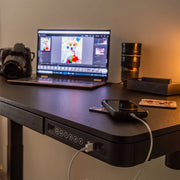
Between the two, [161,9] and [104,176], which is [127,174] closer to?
[104,176]

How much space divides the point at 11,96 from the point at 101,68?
0.52 m

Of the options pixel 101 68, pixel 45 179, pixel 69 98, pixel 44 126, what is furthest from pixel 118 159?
pixel 45 179

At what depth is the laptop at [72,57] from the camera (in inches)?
51.2

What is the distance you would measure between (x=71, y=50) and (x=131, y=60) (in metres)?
0.32

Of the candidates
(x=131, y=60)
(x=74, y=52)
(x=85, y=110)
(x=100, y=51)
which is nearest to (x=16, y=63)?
(x=74, y=52)

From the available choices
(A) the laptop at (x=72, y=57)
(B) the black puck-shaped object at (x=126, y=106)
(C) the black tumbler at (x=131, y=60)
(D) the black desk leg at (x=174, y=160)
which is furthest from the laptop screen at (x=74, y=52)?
(B) the black puck-shaped object at (x=126, y=106)

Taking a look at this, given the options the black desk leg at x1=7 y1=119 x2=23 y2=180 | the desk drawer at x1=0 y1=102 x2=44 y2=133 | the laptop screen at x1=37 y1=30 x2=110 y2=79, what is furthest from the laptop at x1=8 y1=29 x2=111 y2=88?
the desk drawer at x1=0 y1=102 x2=44 y2=133

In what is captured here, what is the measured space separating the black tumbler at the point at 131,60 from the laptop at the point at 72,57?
10cm

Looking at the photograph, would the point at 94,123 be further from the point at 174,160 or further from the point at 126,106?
the point at 174,160

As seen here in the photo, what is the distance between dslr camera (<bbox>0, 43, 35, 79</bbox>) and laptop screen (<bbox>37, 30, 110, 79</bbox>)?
7cm

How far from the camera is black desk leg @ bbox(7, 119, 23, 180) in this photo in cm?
132

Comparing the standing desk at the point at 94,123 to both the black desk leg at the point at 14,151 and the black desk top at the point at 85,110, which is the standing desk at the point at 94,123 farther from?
the black desk leg at the point at 14,151

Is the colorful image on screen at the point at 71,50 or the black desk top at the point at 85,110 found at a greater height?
the colorful image on screen at the point at 71,50

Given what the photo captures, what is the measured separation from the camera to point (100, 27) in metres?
1.45
